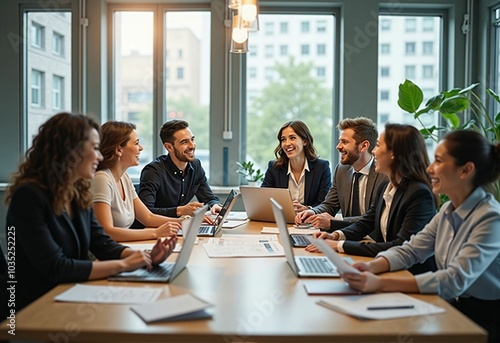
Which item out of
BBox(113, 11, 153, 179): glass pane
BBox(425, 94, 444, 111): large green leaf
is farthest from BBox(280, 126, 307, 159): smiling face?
BBox(113, 11, 153, 179): glass pane

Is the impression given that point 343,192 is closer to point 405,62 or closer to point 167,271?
point 167,271

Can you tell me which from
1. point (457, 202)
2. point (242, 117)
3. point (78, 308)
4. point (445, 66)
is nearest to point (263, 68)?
point (242, 117)

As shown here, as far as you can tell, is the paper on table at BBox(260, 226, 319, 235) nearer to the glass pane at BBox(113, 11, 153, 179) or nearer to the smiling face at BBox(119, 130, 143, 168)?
the smiling face at BBox(119, 130, 143, 168)

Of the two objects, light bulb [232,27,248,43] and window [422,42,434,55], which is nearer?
light bulb [232,27,248,43]

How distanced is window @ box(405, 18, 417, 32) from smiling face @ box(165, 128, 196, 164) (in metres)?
2.61

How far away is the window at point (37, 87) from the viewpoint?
4824 millimetres

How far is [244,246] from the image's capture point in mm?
2283

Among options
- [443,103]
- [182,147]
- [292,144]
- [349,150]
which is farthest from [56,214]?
[443,103]

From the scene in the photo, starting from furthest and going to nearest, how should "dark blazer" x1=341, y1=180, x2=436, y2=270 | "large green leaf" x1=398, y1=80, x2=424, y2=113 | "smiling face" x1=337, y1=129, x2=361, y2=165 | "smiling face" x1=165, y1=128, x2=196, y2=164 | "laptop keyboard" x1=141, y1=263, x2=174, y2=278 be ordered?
"large green leaf" x1=398, y1=80, x2=424, y2=113, "smiling face" x1=165, y1=128, x2=196, y2=164, "smiling face" x1=337, y1=129, x2=361, y2=165, "dark blazer" x1=341, y1=180, x2=436, y2=270, "laptop keyboard" x1=141, y1=263, x2=174, y2=278

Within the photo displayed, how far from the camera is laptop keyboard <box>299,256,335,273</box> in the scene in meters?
1.83

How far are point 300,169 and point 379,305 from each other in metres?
2.27

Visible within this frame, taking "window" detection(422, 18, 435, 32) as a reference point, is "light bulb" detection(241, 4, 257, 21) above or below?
below

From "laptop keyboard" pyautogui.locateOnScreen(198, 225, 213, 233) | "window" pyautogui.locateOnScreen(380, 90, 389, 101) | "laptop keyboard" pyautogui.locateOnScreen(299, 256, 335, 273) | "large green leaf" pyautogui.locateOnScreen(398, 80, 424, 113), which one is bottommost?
"laptop keyboard" pyautogui.locateOnScreen(198, 225, 213, 233)

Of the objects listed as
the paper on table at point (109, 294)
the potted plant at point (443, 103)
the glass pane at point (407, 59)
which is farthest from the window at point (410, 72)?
the paper on table at point (109, 294)
